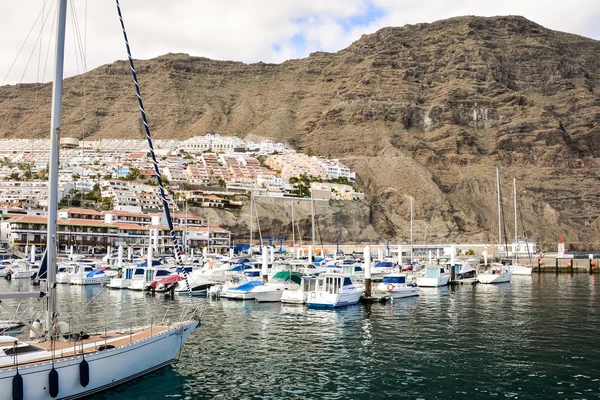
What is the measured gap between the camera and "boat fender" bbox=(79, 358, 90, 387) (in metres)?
19.1

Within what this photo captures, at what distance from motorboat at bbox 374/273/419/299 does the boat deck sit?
106ft

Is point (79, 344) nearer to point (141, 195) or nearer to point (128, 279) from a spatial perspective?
point (128, 279)

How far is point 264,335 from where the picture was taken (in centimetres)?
3347

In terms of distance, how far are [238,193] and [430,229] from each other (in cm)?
5506

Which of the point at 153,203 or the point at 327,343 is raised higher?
the point at 153,203

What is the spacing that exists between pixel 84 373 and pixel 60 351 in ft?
3.80

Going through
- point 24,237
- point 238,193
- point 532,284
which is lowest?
point 532,284

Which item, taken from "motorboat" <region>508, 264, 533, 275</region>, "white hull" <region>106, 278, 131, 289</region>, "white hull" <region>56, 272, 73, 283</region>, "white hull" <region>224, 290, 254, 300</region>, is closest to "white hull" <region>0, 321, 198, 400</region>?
"white hull" <region>224, 290, 254, 300</region>

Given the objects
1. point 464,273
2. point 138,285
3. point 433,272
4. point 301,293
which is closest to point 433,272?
point 433,272

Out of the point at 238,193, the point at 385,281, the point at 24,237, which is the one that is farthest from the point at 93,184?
the point at 385,281

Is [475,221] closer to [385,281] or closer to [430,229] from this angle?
[430,229]

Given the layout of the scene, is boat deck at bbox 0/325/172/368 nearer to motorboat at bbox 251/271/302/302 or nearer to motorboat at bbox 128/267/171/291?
motorboat at bbox 251/271/302/302

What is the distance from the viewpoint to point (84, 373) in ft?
62.8

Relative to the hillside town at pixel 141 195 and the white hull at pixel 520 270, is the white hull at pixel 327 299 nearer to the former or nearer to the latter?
the hillside town at pixel 141 195
